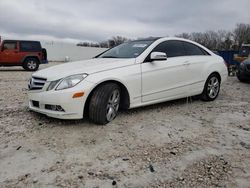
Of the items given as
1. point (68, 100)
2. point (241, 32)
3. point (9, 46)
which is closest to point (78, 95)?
point (68, 100)

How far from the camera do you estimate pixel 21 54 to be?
14.1 m

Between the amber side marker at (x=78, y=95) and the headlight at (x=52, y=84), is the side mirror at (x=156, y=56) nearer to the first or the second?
the amber side marker at (x=78, y=95)

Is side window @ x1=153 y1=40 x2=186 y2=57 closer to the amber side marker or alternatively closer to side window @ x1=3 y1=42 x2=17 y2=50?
the amber side marker

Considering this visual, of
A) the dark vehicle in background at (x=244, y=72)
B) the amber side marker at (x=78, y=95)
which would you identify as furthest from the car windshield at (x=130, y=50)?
the dark vehicle in background at (x=244, y=72)

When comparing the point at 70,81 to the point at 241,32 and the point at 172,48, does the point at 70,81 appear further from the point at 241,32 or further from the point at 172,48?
the point at 241,32

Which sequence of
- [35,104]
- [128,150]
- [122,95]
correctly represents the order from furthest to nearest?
[122,95]
[35,104]
[128,150]

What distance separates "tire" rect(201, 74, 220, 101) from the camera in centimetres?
574

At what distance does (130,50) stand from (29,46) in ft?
36.4

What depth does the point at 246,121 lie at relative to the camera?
441cm

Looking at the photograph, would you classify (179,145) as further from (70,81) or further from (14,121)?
(14,121)

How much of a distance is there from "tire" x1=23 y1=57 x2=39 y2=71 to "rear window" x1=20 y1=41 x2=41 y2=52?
0.50 m

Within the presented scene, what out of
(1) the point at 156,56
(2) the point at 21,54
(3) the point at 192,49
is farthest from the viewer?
(2) the point at 21,54

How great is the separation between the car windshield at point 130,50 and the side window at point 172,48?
207 millimetres

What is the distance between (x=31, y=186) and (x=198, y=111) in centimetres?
350
